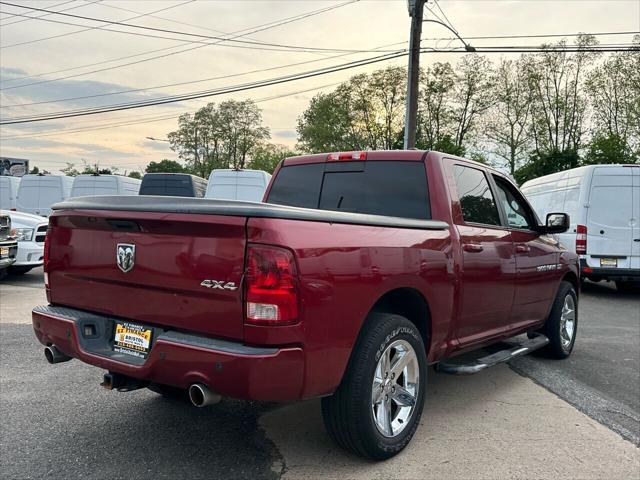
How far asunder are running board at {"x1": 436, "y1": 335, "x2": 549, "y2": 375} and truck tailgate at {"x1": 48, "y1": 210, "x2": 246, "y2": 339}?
1.88m

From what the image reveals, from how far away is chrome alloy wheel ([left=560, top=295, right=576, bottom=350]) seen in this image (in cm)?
576

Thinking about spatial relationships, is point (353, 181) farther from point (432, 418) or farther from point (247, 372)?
point (247, 372)

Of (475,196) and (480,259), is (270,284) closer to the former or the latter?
(480,259)

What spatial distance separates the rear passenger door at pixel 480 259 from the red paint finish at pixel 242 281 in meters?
0.05

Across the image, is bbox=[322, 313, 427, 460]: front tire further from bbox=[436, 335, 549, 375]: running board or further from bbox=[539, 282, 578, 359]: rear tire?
bbox=[539, 282, 578, 359]: rear tire

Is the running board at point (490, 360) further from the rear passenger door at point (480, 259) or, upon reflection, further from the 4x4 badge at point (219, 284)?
the 4x4 badge at point (219, 284)

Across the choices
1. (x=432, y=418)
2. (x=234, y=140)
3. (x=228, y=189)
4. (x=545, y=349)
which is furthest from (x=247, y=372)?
(x=234, y=140)

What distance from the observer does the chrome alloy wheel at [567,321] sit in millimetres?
5762

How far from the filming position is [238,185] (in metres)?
12.9

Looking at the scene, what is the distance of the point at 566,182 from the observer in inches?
465

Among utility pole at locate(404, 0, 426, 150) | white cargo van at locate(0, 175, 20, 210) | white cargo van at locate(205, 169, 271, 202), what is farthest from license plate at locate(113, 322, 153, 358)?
white cargo van at locate(0, 175, 20, 210)

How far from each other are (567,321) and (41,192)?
15.0 metres

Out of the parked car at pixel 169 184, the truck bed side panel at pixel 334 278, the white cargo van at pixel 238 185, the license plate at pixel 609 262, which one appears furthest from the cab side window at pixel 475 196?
the parked car at pixel 169 184

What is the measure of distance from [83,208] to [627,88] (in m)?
41.4
